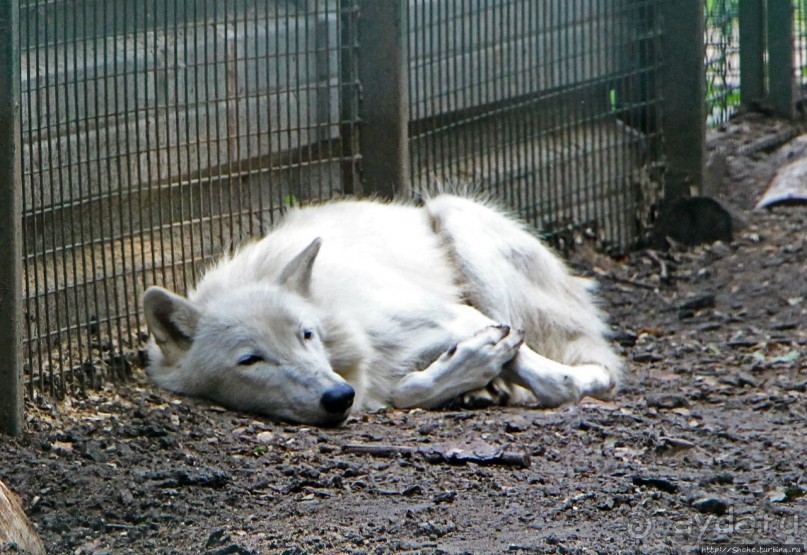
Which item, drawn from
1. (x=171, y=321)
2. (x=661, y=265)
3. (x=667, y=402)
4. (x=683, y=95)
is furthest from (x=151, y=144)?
(x=683, y=95)

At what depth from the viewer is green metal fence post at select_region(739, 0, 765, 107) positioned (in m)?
9.99

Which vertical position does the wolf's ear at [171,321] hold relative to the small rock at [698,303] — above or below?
above

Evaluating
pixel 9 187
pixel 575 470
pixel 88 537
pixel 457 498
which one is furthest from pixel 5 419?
pixel 575 470

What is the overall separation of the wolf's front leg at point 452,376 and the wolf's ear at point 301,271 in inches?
24.0

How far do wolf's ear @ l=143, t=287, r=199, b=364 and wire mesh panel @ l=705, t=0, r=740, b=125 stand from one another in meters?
5.62

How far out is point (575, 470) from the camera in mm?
4090

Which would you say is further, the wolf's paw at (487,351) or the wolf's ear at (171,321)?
the wolf's paw at (487,351)

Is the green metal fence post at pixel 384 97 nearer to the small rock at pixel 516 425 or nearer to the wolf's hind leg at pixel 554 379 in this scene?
the wolf's hind leg at pixel 554 379

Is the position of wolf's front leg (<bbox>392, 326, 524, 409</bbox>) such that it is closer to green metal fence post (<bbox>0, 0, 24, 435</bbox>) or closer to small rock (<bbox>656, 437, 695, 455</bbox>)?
small rock (<bbox>656, 437, 695, 455</bbox>)

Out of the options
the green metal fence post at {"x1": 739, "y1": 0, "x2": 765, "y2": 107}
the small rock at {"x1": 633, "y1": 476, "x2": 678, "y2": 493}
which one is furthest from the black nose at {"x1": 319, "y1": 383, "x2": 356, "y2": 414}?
the green metal fence post at {"x1": 739, "y1": 0, "x2": 765, "y2": 107}

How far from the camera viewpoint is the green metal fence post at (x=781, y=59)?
395 inches

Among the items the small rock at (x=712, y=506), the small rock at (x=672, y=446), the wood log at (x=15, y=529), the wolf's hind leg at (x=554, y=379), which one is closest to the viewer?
the wood log at (x=15, y=529)

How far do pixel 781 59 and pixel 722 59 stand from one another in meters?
0.66

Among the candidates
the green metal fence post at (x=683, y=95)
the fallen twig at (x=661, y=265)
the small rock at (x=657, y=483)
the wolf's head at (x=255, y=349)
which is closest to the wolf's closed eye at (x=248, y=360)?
the wolf's head at (x=255, y=349)
